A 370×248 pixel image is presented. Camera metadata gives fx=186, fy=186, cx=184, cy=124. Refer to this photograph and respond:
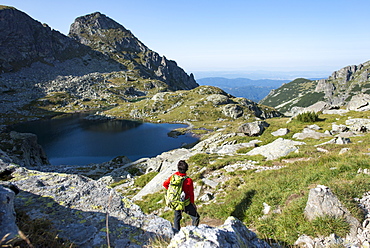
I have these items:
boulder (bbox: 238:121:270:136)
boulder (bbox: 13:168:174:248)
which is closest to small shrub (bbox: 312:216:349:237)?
boulder (bbox: 13:168:174:248)

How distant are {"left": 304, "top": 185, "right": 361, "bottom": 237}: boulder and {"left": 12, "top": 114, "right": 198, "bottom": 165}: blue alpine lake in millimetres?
76464

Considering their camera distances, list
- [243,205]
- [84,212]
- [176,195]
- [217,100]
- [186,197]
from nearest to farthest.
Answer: [84,212], [176,195], [186,197], [243,205], [217,100]

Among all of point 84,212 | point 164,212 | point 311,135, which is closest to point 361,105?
point 311,135

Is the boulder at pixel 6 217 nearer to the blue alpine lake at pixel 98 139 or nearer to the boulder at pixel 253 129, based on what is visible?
the boulder at pixel 253 129

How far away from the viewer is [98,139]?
10656cm

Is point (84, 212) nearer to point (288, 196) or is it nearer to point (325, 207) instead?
point (325, 207)

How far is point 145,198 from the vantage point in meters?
19.3

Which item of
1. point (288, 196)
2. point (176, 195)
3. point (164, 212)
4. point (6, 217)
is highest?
point (6, 217)

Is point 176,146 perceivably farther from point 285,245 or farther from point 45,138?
point 285,245

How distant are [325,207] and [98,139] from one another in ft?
372

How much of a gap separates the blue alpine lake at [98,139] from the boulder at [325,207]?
76464 mm

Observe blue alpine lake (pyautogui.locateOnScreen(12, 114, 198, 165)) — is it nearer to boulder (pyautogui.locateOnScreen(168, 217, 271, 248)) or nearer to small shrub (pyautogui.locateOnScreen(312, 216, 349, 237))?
small shrub (pyautogui.locateOnScreen(312, 216, 349, 237))

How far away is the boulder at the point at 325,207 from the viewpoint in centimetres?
741

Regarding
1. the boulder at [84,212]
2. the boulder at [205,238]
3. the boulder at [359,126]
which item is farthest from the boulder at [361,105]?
the boulder at [84,212]
